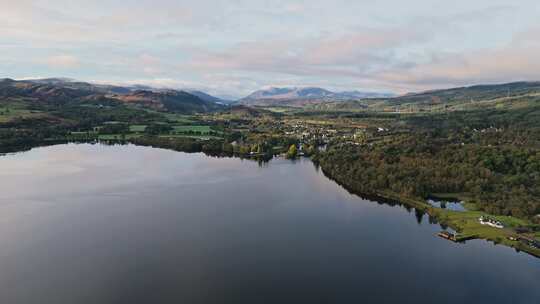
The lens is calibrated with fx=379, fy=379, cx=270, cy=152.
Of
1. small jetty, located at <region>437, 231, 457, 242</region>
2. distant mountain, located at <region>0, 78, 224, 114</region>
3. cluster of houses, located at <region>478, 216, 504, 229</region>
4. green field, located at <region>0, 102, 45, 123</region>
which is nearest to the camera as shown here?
small jetty, located at <region>437, 231, 457, 242</region>

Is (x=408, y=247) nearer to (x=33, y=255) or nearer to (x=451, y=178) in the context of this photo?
(x=451, y=178)

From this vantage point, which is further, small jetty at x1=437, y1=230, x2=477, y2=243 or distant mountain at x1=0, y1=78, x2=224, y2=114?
distant mountain at x1=0, y1=78, x2=224, y2=114

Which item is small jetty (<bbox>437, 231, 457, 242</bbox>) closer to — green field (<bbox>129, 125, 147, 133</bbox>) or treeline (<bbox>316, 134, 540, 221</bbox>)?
treeline (<bbox>316, 134, 540, 221</bbox>)

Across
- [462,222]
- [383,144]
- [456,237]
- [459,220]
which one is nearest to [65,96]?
[383,144]

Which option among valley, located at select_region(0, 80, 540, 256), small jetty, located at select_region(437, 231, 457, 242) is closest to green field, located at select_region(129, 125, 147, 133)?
valley, located at select_region(0, 80, 540, 256)

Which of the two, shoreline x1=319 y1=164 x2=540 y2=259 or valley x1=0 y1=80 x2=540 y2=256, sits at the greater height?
valley x1=0 y1=80 x2=540 y2=256

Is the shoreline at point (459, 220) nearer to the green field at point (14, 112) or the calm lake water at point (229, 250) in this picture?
the calm lake water at point (229, 250)

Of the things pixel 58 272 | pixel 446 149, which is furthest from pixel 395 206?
pixel 58 272
